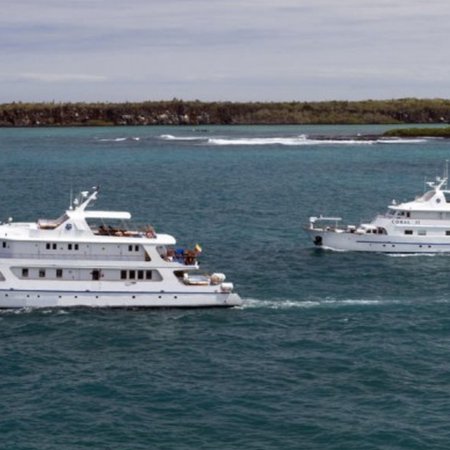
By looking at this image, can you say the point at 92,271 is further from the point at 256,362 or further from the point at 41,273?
the point at 256,362

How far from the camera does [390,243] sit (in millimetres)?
81438

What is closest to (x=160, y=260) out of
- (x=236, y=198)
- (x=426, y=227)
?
(x=426, y=227)

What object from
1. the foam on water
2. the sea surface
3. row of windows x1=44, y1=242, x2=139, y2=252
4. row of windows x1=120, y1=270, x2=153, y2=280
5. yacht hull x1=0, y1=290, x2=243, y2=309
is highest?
row of windows x1=44, y1=242, x2=139, y2=252

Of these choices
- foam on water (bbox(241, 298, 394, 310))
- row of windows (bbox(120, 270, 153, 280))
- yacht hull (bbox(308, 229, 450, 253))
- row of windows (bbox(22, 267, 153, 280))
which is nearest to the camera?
row of windows (bbox(22, 267, 153, 280))

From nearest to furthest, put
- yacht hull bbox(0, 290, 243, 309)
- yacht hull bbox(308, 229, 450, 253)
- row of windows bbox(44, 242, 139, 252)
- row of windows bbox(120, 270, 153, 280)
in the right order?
yacht hull bbox(0, 290, 243, 309), row of windows bbox(44, 242, 139, 252), row of windows bbox(120, 270, 153, 280), yacht hull bbox(308, 229, 450, 253)

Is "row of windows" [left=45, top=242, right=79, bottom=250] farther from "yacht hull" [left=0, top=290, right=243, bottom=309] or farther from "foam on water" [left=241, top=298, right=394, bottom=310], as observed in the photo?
"foam on water" [left=241, top=298, right=394, bottom=310]

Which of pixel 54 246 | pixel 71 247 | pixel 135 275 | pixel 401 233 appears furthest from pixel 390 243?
pixel 54 246

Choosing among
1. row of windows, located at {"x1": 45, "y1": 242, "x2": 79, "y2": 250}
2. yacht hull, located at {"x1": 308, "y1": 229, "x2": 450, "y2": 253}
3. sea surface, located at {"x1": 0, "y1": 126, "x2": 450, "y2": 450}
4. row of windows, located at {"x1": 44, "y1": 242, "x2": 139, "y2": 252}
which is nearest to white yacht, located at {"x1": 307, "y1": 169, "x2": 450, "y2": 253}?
yacht hull, located at {"x1": 308, "y1": 229, "x2": 450, "y2": 253}

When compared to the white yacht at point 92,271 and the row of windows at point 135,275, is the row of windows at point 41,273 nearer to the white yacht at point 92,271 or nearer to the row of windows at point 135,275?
the white yacht at point 92,271

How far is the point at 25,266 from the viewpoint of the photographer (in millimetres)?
58312

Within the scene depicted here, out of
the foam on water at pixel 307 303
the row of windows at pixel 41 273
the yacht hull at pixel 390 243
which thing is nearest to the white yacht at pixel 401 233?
the yacht hull at pixel 390 243

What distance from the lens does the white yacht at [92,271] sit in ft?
191

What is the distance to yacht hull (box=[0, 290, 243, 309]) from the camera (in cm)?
5825

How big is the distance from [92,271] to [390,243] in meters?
30.8
